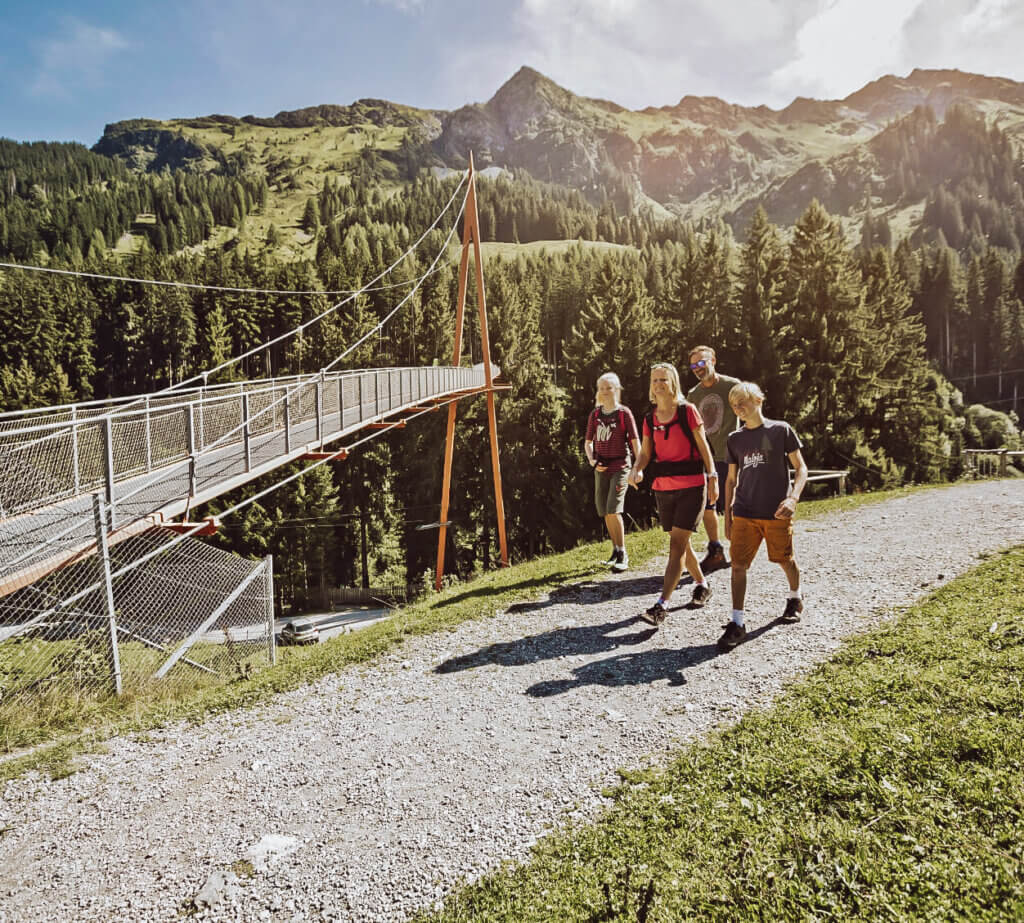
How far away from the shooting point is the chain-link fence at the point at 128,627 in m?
5.46

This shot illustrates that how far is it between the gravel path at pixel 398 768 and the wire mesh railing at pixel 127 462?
290 cm

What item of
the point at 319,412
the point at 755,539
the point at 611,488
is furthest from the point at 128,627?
the point at 755,539

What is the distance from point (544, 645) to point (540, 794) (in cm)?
224

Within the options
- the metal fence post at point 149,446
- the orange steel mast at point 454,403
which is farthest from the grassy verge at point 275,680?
the orange steel mast at point 454,403

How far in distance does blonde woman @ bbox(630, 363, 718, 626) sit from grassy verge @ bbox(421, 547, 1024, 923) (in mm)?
1774

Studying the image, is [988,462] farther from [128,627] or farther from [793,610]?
[128,627]

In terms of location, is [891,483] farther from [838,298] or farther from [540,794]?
[540,794]

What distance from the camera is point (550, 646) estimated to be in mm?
5555

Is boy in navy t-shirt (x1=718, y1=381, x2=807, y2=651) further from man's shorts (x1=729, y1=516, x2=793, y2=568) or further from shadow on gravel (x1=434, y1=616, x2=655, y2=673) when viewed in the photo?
shadow on gravel (x1=434, y1=616, x2=655, y2=673)

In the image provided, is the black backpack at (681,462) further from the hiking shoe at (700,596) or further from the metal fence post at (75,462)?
the metal fence post at (75,462)

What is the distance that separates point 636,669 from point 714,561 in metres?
2.99

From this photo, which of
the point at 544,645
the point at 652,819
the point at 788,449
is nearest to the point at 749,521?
the point at 788,449

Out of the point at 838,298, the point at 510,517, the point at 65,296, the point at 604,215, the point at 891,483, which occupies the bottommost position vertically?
the point at 510,517

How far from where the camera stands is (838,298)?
25.4 metres
